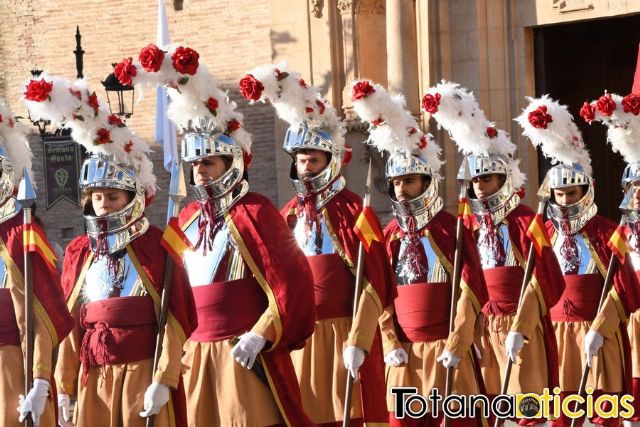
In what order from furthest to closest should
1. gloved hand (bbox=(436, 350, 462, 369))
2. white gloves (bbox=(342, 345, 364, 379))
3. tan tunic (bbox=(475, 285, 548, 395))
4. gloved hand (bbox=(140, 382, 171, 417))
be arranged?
1. tan tunic (bbox=(475, 285, 548, 395))
2. gloved hand (bbox=(436, 350, 462, 369))
3. white gloves (bbox=(342, 345, 364, 379))
4. gloved hand (bbox=(140, 382, 171, 417))

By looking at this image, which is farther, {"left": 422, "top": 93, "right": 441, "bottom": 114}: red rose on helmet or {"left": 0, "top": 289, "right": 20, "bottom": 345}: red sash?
{"left": 422, "top": 93, "right": 441, "bottom": 114}: red rose on helmet

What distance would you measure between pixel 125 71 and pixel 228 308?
142 cm

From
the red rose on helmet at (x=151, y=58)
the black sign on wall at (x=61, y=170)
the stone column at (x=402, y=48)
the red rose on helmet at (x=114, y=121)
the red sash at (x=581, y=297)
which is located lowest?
the red sash at (x=581, y=297)

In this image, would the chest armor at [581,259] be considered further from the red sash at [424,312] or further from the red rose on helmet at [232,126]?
the red rose on helmet at [232,126]

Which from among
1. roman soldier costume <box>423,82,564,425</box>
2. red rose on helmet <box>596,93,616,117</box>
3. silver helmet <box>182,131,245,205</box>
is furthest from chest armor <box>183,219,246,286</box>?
red rose on helmet <box>596,93,616,117</box>

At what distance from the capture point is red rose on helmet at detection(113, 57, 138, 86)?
963 cm

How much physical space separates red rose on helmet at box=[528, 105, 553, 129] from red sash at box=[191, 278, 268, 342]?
3.94 m

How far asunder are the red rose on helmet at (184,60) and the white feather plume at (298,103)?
135cm

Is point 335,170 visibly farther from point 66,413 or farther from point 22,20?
point 22,20

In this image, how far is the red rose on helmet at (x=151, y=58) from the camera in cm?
964

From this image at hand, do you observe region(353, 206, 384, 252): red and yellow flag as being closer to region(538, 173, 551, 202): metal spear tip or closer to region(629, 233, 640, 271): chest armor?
region(538, 173, 551, 202): metal spear tip

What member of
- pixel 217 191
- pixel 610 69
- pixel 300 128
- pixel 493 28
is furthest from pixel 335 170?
pixel 610 69

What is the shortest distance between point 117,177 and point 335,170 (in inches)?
81.6

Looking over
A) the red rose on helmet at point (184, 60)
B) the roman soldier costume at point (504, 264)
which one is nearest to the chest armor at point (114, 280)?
the red rose on helmet at point (184, 60)
